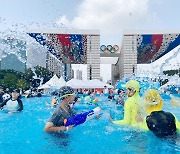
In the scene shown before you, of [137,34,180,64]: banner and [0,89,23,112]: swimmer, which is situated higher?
[137,34,180,64]: banner

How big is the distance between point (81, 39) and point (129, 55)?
25.2 ft

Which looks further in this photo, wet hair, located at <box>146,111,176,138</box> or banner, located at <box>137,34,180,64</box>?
banner, located at <box>137,34,180,64</box>

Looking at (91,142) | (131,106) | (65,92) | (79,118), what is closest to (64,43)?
(131,106)

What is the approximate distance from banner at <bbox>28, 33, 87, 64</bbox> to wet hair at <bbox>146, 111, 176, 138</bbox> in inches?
1394

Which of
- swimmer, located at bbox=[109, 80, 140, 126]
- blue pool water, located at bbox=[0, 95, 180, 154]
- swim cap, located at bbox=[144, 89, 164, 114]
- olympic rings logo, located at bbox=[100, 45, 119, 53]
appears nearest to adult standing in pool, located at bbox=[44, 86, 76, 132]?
blue pool water, located at bbox=[0, 95, 180, 154]

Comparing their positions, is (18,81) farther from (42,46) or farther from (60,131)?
(60,131)

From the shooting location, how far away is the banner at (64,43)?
39.7 metres

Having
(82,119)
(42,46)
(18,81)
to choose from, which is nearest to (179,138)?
(82,119)

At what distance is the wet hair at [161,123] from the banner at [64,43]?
116 feet

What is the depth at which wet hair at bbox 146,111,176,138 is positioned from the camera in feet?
14.4

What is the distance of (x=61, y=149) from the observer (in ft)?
14.4

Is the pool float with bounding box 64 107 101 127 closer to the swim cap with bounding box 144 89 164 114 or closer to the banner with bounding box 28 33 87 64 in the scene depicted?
the swim cap with bounding box 144 89 164 114

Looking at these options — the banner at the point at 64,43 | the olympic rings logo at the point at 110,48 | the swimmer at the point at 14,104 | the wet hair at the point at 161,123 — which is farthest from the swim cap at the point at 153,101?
the olympic rings logo at the point at 110,48

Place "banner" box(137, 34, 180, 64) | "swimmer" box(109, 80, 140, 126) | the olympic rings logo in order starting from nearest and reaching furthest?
"swimmer" box(109, 80, 140, 126) < "banner" box(137, 34, 180, 64) < the olympic rings logo
